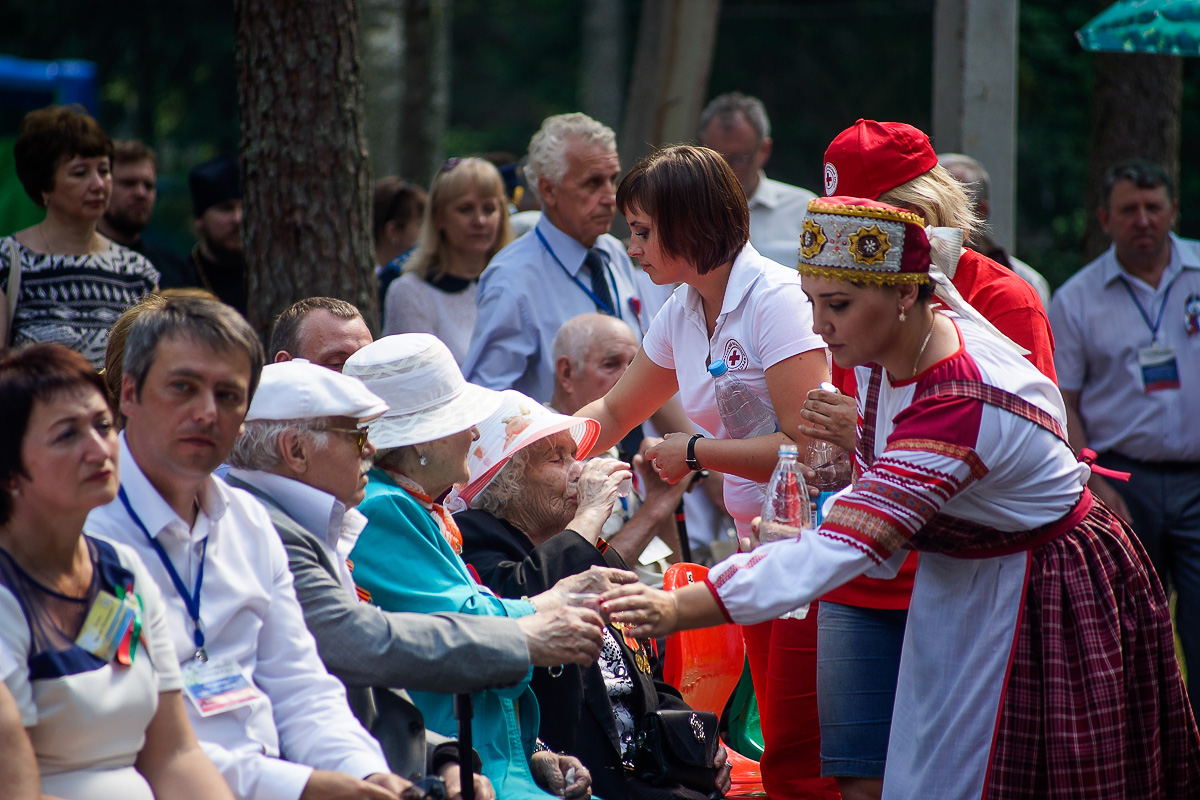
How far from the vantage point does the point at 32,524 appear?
2.11 meters

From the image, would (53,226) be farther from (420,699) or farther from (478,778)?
(478,778)

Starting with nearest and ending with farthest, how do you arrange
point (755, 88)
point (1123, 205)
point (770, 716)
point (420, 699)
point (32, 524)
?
point (32, 524) → point (420, 699) → point (770, 716) → point (1123, 205) → point (755, 88)

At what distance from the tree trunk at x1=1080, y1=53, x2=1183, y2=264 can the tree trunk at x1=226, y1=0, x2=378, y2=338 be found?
5412 millimetres


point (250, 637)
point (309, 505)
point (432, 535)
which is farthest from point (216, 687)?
point (432, 535)

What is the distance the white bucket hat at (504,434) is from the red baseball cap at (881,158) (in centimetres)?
107

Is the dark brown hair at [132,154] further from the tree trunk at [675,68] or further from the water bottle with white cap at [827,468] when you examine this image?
the water bottle with white cap at [827,468]

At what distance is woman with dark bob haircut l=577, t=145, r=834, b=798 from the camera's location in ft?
11.6

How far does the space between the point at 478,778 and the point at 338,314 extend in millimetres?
1672

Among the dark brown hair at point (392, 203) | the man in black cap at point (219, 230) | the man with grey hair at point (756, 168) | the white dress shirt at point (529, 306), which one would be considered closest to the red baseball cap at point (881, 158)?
the white dress shirt at point (529, 306)

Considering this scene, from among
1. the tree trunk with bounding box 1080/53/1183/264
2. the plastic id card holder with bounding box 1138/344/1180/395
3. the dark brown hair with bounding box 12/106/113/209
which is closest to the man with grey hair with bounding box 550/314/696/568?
the dark brown hair with bounding box 12/106/113/209

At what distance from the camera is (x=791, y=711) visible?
12.0 ft

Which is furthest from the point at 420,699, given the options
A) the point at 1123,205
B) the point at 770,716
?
the point at 1123,205

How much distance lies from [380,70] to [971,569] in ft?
28.1

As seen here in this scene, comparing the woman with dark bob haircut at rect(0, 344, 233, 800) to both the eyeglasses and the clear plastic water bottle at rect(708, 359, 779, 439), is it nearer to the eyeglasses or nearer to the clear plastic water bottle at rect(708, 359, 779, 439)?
the eyeglasses
